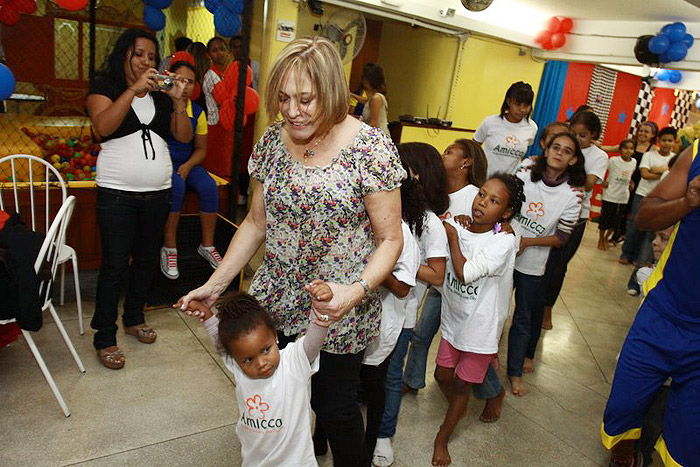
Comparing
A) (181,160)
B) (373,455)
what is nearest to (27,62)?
(181,160)

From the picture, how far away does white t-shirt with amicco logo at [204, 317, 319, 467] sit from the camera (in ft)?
5.10

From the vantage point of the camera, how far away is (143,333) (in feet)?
9.75

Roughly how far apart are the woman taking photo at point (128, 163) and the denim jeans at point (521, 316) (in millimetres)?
1934

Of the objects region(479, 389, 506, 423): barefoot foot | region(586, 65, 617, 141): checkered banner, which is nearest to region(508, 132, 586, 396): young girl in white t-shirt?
region(479, 389, 506, 423): barefoot foot

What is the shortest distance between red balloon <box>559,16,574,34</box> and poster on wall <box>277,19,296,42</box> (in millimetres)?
4236

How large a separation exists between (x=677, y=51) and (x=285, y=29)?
4.58 m

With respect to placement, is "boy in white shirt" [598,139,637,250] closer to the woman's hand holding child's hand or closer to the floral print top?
the floral print top

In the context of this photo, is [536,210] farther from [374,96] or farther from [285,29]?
[285,29]

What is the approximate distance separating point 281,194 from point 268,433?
0.70 metres

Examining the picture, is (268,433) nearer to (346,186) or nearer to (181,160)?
(346,186)

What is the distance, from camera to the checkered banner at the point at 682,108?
447 inches

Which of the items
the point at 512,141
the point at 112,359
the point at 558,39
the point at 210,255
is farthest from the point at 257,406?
the point at 558,39

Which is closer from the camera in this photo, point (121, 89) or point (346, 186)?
point (346, 186)

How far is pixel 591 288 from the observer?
5.20m
